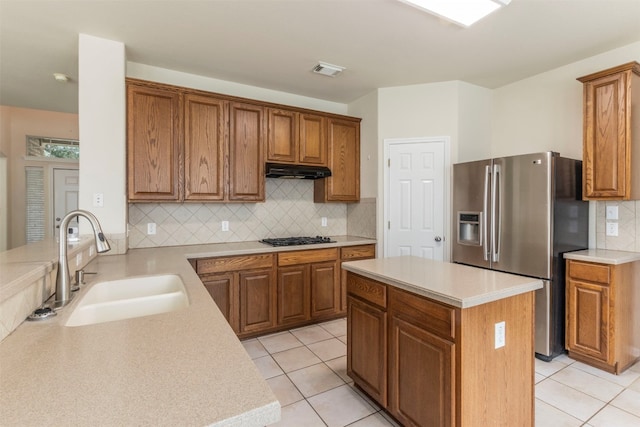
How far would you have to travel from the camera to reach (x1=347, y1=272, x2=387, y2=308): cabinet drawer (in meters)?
1.90

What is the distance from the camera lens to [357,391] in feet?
7.25

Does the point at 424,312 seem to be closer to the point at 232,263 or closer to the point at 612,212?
the point at 232,263

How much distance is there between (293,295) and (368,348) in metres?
1.36

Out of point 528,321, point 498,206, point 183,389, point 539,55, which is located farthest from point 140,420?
point 539,55

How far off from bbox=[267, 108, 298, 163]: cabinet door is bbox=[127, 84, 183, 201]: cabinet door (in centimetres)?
90

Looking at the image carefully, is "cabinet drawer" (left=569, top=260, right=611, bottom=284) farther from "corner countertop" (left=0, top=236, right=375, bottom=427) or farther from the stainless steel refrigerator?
"corner countertop" (left=0, top=236, right=375, bottom=427)

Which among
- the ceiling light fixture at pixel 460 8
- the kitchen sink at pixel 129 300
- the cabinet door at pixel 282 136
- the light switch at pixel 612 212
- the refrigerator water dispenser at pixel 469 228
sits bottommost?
the kitchen sink at pixel 129 300

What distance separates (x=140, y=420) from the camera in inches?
23.8

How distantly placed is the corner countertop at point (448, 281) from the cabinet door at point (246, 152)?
5.14ft

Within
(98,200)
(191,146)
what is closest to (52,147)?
(98,200)

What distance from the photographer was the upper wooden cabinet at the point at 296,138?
3.42 metres

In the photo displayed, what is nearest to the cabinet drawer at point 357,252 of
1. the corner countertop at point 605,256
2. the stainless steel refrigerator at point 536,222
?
the stainless steel refrigerator at point 536,222

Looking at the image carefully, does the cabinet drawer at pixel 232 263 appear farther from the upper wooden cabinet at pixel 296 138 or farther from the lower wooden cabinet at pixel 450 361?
the lower wooden cabinet at pixel 450 361

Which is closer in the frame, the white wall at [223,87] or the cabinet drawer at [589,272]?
the cabinet drawer at [589,272]
